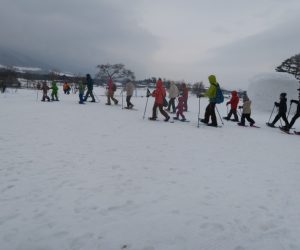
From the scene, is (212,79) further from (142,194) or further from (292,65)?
(292,65)

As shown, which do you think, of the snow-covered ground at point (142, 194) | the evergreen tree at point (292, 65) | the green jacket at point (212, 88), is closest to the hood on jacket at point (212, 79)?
the green jacket at point (212, 88)

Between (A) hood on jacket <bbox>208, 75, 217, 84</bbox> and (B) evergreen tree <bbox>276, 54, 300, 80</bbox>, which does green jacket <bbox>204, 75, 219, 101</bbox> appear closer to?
(A) hood on jacket <bbox>208, 75, 217, 84</bbox>

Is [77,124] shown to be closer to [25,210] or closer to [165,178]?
[165,178]

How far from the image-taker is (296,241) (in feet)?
11.7

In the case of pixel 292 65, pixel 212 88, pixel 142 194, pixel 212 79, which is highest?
pixel 292 65

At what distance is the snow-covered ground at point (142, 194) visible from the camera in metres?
3.49

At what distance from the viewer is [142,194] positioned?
4.64 m

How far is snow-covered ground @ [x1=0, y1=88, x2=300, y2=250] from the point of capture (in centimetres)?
349

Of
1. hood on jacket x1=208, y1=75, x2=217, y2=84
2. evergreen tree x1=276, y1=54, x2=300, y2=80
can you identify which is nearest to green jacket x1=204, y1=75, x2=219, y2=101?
hood on jacket x1=208, y1=75, x2=217, y2=84

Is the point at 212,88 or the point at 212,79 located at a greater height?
the point at 212,79

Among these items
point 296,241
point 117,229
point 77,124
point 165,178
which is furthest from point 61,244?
point 77,124

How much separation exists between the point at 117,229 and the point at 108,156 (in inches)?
122

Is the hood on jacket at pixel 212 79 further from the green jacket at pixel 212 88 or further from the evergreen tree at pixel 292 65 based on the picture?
the evergreen tree at pixel 292 65

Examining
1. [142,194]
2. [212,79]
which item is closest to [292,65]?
[212,79]
